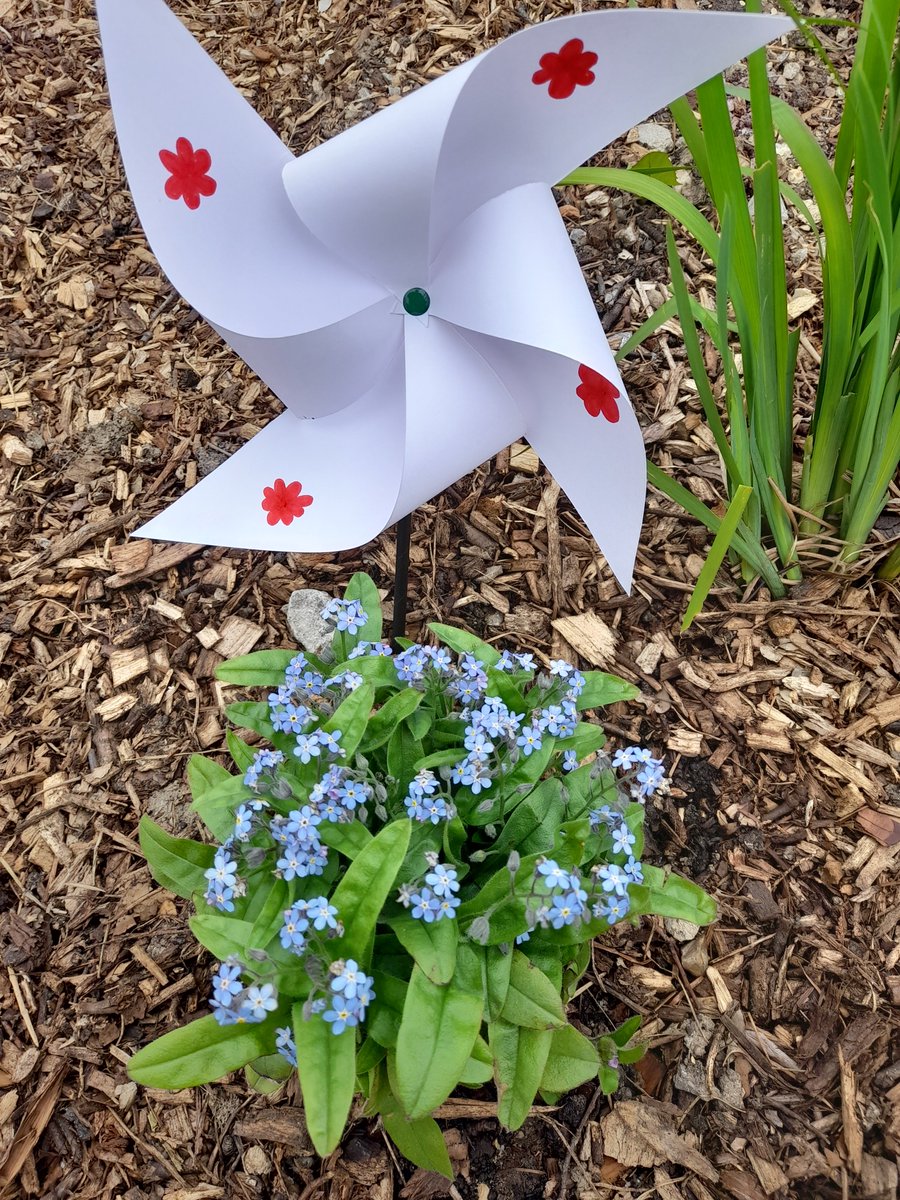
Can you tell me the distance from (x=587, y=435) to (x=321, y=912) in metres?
0.67

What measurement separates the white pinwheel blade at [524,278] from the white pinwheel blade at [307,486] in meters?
0.17

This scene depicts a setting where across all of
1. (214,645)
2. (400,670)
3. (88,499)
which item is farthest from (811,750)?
(88,499)

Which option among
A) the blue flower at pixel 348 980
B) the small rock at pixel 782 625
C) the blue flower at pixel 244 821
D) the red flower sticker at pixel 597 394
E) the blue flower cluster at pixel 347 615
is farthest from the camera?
the small rock at pixel 782 625

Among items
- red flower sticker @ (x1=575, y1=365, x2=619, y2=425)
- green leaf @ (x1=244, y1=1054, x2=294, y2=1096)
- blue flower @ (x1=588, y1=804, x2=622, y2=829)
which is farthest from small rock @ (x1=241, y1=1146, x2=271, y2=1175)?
red flower sticker @ (x1=575, y1=365, x2=619, y2=425)

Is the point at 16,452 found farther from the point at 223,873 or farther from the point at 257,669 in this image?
the point at 223,873

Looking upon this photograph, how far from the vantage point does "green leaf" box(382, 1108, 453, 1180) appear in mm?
1085

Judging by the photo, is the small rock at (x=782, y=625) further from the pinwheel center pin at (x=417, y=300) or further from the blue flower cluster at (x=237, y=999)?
the blue flower cluster at (x=237, y=999)

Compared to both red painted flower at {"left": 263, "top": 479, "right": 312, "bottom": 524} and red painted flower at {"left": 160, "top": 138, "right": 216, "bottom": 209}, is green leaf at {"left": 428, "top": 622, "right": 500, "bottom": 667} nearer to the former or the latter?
red painted flower at {"left": 263, "top": 479, "right": 312, "bottom": 524}

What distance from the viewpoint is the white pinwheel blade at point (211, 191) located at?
3.25ft

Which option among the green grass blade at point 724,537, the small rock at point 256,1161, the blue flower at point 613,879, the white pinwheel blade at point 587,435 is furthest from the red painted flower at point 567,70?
the small rock at point 256,1161

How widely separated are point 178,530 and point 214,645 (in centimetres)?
63

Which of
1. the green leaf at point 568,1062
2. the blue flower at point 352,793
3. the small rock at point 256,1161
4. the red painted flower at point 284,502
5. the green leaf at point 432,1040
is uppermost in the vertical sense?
the red painted flower at point 284,502

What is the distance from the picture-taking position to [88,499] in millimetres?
1995

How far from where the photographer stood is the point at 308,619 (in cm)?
177
